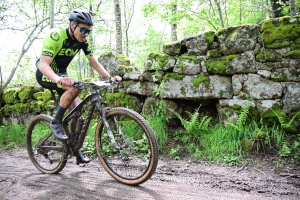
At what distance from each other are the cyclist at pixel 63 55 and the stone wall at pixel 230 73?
198cm

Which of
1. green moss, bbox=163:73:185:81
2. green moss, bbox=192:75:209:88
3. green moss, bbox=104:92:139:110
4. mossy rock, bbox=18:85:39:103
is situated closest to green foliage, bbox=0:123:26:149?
mossy rock, bbox=18:85:39:103

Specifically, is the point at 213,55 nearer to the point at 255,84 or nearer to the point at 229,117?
the point at 255,84

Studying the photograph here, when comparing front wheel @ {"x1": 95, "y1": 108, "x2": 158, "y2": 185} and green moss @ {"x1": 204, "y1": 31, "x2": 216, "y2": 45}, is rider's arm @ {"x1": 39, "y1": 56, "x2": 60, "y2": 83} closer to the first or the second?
front wheel @ {"x1": 95, "y1": 108, "x2": 158, "y2": 185}

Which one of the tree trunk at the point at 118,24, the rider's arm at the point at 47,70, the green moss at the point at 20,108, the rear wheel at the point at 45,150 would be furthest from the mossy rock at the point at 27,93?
the rider's arm at the point at 47,70

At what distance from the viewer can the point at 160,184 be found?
3127 mm

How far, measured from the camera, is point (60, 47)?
3367 millimetres

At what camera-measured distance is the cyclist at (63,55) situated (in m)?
3.08

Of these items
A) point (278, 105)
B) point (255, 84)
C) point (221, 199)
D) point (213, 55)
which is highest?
point (213, 55)

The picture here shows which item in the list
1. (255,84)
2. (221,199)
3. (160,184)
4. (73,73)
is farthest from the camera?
(73,73)

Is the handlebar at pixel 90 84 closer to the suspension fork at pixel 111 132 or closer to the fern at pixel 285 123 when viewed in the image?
the suspension fork at pixel 111 132

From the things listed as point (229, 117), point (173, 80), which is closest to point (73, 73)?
point (173, 80)

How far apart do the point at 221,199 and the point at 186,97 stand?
269 centimetres

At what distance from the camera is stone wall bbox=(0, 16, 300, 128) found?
4.26 meters

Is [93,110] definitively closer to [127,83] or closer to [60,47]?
[60,47]
